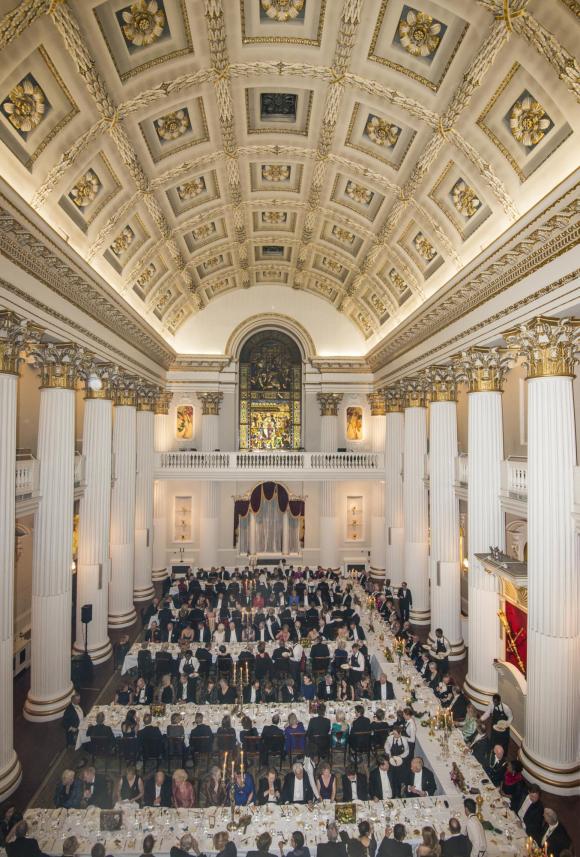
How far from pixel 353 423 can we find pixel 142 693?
1521 cm

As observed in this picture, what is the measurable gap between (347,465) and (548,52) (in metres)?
15.2

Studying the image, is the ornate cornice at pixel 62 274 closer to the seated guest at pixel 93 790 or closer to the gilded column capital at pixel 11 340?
the gilded column capital at pixel 11 340

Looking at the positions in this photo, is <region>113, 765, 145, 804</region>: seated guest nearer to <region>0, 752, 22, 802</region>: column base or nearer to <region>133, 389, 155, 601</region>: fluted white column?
<region>0, 752, 22, 802</region>: column base

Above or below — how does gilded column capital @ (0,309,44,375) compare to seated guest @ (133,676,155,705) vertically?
above

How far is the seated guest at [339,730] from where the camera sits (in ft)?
30.3

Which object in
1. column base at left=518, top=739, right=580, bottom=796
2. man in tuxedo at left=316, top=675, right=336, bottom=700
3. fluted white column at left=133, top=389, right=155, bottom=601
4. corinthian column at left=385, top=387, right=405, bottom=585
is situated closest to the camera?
column base at left=518, top=739, right=580, bottom=796

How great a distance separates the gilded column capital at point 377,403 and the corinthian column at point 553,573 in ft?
40.0

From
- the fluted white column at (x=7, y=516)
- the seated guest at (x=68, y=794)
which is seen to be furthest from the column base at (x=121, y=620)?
the seated guest at (x=68, y=794)

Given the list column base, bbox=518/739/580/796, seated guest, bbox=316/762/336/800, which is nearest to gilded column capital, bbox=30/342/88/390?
seated guest, bbox=316/762/336/800

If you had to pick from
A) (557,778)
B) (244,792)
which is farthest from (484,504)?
(244,792)

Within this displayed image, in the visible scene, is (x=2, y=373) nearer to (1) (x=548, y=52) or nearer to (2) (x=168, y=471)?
(1) (x=548, y=52)

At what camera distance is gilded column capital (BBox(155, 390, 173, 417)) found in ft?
70.2

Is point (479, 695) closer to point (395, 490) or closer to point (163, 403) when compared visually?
point (395, 490)

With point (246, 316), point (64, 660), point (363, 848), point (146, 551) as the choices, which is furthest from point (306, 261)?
point (363, 848)
